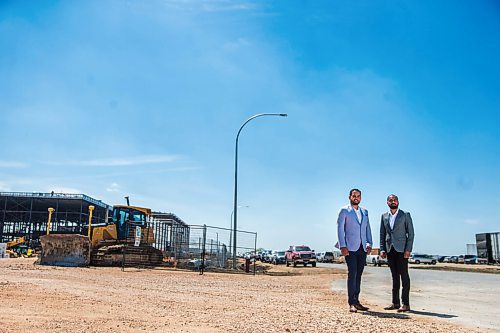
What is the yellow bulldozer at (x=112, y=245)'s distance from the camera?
22797mm

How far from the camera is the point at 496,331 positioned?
6.60 m

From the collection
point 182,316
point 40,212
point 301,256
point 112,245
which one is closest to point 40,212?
point 40,212

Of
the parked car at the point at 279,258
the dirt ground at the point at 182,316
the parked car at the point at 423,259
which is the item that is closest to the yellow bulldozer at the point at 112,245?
the dirt ground at the point at 182,316

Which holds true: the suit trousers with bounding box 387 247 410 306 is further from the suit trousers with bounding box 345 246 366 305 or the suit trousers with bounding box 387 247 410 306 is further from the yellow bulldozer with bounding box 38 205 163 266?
the yellow bulldozer with bounding box 38 205 163 266

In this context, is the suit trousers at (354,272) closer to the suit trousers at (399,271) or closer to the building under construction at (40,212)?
the suit trousers at (399,271)

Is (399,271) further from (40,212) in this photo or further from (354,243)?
(40,212)

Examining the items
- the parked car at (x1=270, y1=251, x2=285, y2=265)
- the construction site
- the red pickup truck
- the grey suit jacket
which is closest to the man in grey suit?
the grey suit jacket

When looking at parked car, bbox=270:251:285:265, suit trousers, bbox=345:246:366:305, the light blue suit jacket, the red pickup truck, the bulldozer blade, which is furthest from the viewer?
parked car, bbox=270:251:285:265

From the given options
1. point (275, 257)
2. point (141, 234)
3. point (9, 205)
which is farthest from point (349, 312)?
point (9, 205)

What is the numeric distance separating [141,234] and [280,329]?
21.7 metres

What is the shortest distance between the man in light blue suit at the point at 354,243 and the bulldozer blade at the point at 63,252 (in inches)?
700

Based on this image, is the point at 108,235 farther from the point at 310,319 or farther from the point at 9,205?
the point at 9,205

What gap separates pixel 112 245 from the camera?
85.3ft

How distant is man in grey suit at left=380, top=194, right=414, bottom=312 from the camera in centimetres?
837
